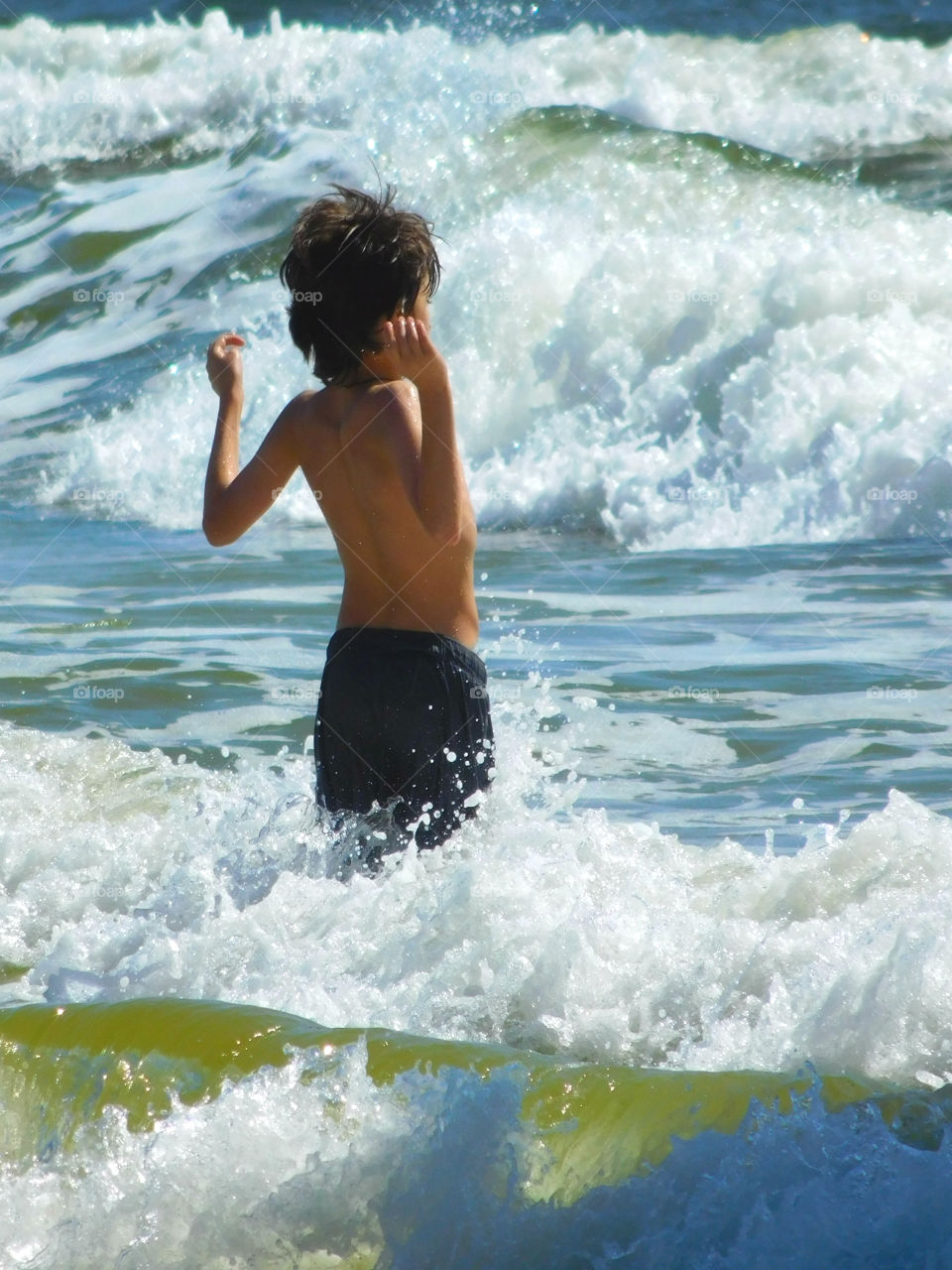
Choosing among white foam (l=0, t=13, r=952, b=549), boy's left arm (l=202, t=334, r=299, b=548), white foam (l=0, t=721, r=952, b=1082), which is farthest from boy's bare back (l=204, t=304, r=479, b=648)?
white foam (l=0, t=13, r=952, b=549)

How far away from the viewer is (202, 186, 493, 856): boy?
10.4ft

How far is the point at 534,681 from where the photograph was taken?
17.1ft

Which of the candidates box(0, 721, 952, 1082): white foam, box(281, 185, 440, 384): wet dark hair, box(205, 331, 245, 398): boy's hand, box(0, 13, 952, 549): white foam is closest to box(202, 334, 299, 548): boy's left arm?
A: box(205, 331, 245, 398): boy's hand

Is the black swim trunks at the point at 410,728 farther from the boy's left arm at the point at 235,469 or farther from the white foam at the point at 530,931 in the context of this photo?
the boy's left arm at the point at 235,469

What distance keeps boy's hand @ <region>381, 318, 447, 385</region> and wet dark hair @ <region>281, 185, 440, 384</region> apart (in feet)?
0.50

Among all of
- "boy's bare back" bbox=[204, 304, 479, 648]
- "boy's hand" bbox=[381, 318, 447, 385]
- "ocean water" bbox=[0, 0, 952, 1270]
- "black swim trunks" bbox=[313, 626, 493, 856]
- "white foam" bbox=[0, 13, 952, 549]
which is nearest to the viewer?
"ocean water" bbox=[0, 0, 952, 1270]

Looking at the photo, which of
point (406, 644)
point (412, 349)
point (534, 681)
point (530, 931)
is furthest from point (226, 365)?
point (534, 681)

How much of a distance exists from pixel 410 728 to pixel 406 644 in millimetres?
175

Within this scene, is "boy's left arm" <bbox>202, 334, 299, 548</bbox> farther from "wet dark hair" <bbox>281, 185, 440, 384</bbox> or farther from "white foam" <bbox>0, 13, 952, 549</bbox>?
"white foam" <bbox>0, 13, 952, 549</bbox>

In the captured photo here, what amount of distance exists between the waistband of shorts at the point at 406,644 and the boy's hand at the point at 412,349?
547 millimetres

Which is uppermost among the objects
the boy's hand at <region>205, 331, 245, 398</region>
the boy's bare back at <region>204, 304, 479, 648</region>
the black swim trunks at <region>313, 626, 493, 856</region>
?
the boy's hand at <region>205, 331, 245, 398</region>

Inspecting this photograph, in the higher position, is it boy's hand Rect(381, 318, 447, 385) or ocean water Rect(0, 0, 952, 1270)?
boy's hand Rect(381, 318, 447, 385)

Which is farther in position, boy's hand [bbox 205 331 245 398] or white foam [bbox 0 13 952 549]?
white foam [bbox 0 13 952 549]

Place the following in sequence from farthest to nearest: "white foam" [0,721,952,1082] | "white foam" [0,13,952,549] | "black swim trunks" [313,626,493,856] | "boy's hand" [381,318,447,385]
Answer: "white foam" [0,13,952,549], "black swim trunks" [313,626,493,856], "boy's hand" [381,318,447,385], "white foam" [0,721,952,1082]
